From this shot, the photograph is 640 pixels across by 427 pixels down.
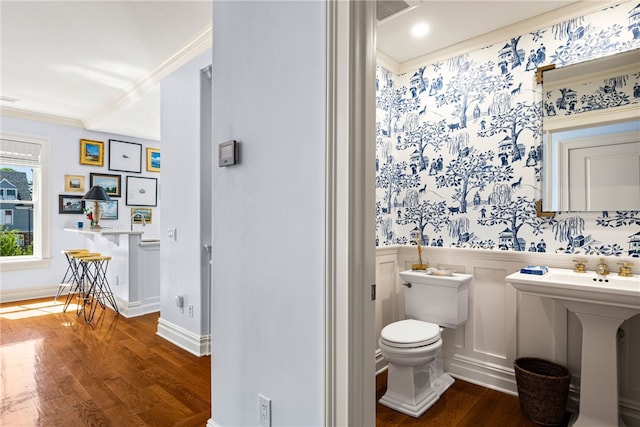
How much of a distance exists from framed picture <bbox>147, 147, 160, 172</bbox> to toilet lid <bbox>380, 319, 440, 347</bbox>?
5377mm

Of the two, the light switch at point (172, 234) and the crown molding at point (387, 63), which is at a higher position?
the crown molding at point (387, 63)

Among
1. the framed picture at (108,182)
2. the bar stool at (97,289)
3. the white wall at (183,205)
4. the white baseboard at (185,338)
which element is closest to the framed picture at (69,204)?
the framed picture at (108,182)

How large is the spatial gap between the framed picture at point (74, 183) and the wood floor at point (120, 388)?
2.44 meters

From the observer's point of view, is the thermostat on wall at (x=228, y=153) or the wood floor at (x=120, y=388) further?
the wood floor at (x=120, y=388)

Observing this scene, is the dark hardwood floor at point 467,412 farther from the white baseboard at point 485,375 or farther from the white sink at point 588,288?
the white sink at point 588,288

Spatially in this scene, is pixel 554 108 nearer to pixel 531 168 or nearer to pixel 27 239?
pixel 531 168

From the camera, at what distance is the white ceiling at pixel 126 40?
234 cm

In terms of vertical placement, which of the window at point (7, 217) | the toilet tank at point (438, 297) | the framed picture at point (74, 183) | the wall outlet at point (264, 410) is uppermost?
the framed picture at point (74, 183)

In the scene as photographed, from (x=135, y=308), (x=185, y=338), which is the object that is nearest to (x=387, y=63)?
(x=185, y=338)

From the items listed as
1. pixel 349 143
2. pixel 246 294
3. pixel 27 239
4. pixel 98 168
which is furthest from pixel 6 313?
pixel 349 143

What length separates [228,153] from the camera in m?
1.60

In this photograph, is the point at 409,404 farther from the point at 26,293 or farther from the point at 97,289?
the point at 26,293

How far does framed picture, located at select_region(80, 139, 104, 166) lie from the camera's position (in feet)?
17.8

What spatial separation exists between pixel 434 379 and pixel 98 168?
5.65 m
